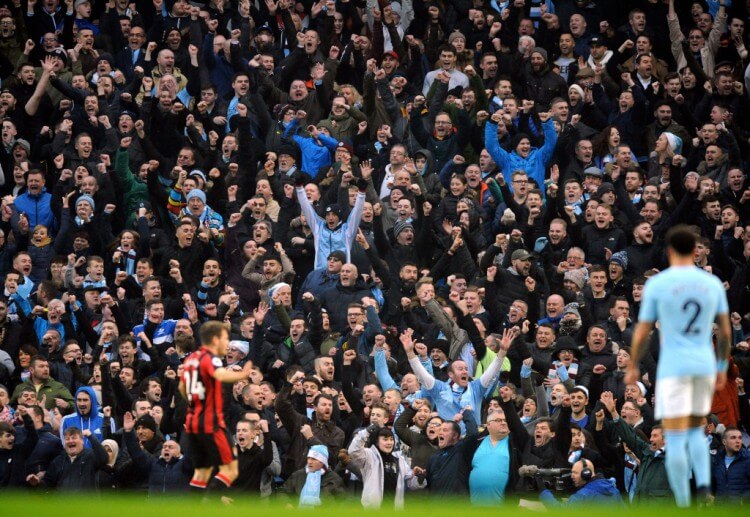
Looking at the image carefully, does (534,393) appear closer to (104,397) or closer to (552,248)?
(552,248)

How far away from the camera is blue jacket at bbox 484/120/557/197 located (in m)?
20.8

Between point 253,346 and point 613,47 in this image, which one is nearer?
point 253,346

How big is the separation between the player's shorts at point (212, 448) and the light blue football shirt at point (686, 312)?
3724 mm

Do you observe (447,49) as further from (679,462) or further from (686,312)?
(679,462)

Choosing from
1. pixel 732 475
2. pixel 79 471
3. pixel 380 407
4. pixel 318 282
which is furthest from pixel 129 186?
pixel 732 475

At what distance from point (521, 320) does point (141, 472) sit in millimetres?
4832

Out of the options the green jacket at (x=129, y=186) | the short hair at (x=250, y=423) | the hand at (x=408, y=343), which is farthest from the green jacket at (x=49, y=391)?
the hand at (x=408, y=343)

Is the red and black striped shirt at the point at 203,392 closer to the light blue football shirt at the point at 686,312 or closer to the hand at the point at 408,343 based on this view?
the light blue football shirt at the point at 686,312

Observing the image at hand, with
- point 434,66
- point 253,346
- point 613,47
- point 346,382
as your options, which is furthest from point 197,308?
point 613,47

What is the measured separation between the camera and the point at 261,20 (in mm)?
23984

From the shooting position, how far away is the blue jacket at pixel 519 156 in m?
20.8

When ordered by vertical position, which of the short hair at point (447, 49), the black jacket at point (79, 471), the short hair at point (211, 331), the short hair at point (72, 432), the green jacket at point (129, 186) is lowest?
the black jacket at point (79, 471)

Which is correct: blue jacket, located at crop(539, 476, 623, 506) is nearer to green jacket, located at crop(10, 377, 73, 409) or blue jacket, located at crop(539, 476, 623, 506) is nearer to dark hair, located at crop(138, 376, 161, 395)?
dark hair, located at crop(138, 376, 161, 395)

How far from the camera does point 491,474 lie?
15.5 metres
